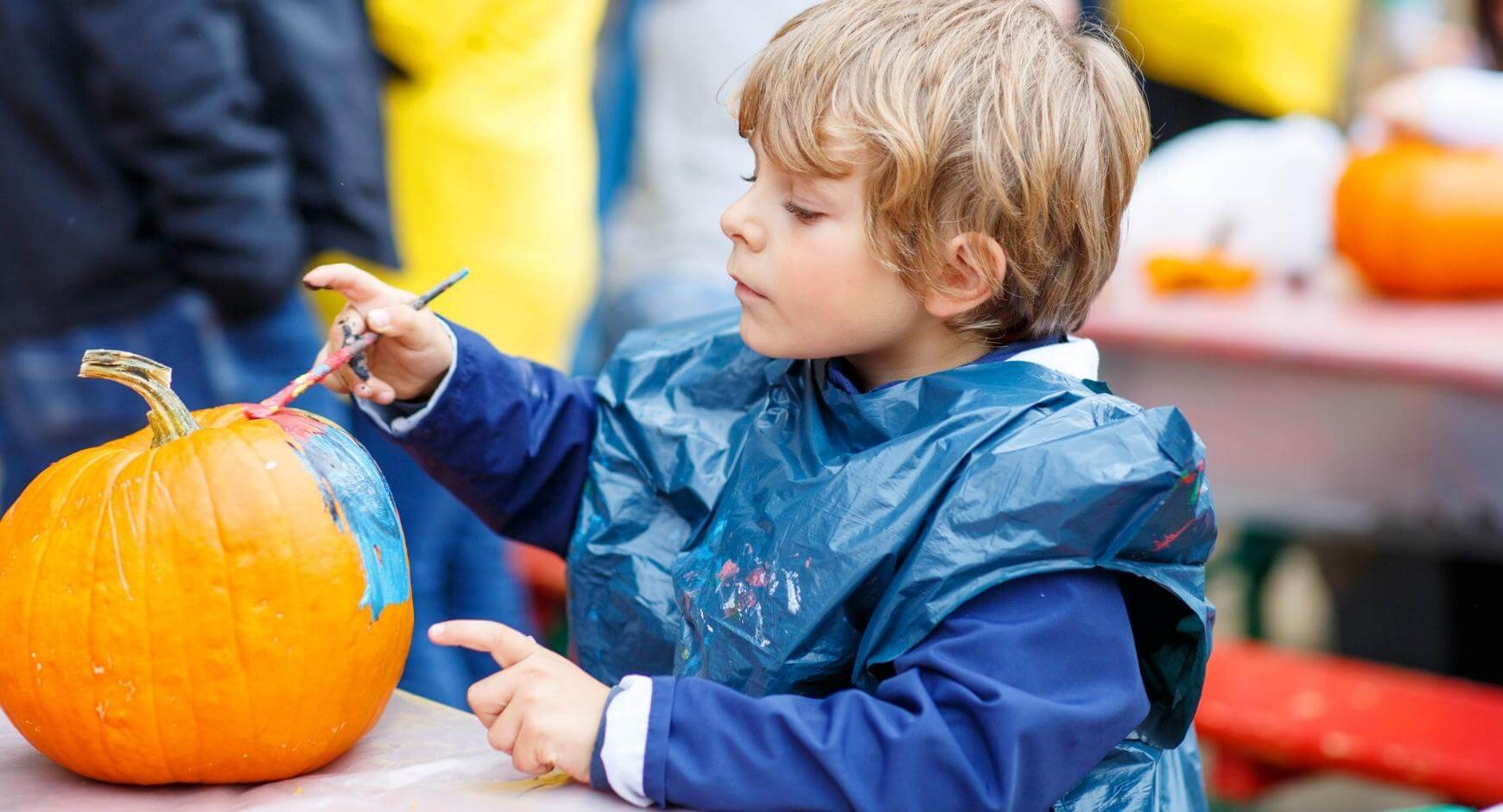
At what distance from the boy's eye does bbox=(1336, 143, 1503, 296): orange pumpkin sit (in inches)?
101

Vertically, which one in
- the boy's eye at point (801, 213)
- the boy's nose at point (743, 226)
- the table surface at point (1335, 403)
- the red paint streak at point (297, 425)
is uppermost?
the boy's eye at point (801, 213)

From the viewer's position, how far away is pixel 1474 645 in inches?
173

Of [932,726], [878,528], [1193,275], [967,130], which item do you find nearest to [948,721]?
[932,726]

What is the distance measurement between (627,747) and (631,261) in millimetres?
2359

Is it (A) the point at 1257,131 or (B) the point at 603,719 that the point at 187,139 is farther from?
(A) the point at 1257,131

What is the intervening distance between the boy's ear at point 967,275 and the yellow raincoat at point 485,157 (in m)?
1.71

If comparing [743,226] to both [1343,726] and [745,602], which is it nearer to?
[745,602]

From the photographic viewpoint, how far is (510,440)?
1.77m

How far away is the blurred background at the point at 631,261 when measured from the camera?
2.52m

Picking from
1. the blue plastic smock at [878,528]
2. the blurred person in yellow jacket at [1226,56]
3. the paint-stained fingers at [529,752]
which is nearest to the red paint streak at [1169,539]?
the blue plastic smock at [878,528]

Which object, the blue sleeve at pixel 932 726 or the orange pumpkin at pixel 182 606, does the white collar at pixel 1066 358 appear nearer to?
the blue sleeve at pixel 932 726

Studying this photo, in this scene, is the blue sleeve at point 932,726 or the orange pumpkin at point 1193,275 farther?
the orange pumpkin at point 1193,275

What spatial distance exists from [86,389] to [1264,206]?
2.89 metres

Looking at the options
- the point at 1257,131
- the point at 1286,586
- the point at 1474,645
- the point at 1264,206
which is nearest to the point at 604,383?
the point at 1264,206
